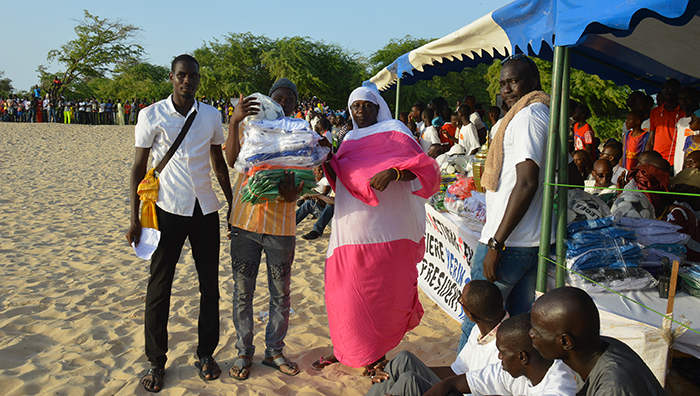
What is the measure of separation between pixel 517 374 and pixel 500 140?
4.26 ft

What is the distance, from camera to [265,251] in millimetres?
3141

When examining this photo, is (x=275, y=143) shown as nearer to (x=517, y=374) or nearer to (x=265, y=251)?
(x=265, y=251)

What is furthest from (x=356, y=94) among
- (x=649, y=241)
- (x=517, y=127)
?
(x=649, y=241)

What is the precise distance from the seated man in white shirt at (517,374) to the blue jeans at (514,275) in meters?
0.63

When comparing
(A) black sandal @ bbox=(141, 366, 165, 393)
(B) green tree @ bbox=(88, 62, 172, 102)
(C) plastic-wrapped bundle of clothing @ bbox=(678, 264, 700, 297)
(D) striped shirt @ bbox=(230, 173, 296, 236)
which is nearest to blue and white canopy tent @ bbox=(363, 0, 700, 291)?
(C) plastic-wrapped bundle of clothing @ bbox=(678, 264, 700, 297)

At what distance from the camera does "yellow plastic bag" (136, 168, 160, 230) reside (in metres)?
2.86

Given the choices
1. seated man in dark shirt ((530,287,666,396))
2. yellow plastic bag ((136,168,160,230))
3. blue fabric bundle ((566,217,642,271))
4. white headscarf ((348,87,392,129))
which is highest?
white headscarf ((348,87,392,129))

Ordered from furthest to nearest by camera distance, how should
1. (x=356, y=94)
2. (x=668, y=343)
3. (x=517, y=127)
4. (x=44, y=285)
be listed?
1. (x=44, y=285)
2. (x=356, y=94)
3. (x=517, y=127)
4. (x=668, y=343)

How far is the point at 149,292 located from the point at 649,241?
3.32m

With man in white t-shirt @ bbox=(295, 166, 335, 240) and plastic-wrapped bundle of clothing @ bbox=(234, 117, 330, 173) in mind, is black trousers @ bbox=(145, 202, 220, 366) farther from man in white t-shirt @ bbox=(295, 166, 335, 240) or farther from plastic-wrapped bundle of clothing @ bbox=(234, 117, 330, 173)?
man in white t-shirt @ bbox=(295, 166, 335, 240)

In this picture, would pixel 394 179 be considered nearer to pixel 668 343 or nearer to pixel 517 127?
pixel 517 127

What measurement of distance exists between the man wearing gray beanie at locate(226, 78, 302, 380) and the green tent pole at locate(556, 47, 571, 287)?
1608mm

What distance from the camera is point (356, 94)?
3203mm

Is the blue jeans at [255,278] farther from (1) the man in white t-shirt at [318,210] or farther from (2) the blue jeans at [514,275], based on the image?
(1) the man in white t-shirt at [318,210]
